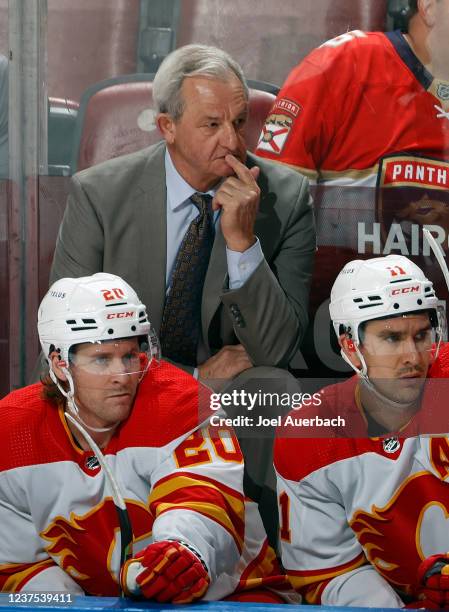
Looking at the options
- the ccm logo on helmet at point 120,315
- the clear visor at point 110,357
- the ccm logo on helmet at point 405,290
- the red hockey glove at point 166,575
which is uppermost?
the ccm logo on helmet at point 405,290

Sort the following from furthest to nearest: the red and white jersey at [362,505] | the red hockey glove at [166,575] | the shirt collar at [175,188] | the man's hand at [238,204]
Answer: the shirt collar at [175,188] → the man's hand at [238,204] → the red and white jersey at [362,505] → the red hockey glove at [166,575]

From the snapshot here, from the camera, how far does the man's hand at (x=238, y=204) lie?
2432 millimetres

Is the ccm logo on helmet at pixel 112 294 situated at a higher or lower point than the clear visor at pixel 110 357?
higher

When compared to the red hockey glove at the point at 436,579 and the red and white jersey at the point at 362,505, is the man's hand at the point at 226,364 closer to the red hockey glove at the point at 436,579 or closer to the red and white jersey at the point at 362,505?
the red and white jersey at the point at 362,505

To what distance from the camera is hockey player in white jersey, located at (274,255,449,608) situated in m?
2.28

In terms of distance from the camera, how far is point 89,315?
7.54 feet

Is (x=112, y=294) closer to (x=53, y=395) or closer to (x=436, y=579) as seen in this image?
(x=53, y=395)

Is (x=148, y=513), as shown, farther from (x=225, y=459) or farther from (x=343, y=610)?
(x=343, y=610)

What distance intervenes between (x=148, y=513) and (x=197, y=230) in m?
0.63

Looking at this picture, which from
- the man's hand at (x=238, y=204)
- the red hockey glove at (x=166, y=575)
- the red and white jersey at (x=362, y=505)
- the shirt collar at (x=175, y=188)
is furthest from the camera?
the shirt collar at (x=175, y=188)

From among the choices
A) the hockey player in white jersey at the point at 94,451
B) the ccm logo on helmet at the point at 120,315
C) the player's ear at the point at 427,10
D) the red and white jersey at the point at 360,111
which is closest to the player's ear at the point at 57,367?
the hockey player in white jersey at the point at 94,451

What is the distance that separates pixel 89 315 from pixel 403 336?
0.63m

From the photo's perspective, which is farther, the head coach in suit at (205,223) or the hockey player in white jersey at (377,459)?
the head coach in suit at (205,223)

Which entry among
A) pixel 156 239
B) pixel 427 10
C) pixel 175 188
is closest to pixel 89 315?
pixel 156 239
